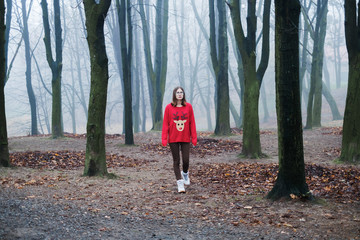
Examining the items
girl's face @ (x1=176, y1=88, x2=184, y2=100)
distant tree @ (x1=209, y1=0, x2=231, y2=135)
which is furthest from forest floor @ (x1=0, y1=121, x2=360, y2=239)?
distant tree @ (x1=209, y1=0, x2=231, y2=135)

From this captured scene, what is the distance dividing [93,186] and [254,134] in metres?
5.99

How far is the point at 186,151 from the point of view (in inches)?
292

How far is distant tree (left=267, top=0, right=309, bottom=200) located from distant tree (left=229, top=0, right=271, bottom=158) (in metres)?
5.61

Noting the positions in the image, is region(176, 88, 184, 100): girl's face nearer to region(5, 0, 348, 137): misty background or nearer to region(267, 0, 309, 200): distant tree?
region(267, 0, 309, 200): distant tree

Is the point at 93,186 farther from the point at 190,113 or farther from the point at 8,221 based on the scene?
the point at 8,221

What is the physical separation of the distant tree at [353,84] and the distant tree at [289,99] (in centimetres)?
444

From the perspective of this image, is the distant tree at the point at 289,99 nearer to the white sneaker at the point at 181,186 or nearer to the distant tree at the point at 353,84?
the white sneaker at the point at 181,186

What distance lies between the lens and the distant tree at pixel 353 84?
31.7 ft

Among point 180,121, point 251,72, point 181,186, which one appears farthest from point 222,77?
point 181,186

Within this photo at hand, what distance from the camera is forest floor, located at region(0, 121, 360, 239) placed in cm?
473

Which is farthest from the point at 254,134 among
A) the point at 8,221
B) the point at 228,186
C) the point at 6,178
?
the point at 8,221

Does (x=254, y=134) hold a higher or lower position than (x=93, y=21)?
lower

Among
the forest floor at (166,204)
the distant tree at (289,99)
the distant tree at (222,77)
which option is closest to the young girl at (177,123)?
the forest floor at (166,204)

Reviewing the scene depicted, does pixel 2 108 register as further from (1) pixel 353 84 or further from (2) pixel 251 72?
(1) pixel 353 84
